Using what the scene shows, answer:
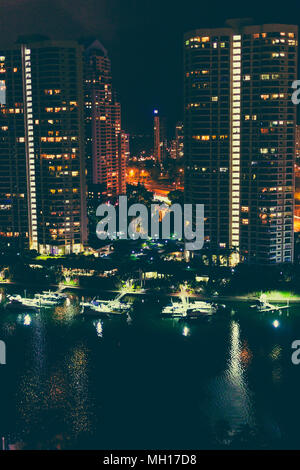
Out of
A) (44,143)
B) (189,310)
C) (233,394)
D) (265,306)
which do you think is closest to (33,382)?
(233,394)

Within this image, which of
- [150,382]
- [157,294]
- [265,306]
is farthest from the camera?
[157,294]

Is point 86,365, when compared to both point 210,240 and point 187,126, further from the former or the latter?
point 187,126

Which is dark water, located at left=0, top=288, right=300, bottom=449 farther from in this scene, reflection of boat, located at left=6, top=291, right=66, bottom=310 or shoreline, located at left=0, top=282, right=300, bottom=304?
shoreline, located at left=0, top=282, right=300, bottom=304

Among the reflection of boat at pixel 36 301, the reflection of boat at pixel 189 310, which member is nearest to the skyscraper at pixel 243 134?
the reflection of boat at pixel 189 310

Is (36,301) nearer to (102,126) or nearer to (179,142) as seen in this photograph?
(102,126)

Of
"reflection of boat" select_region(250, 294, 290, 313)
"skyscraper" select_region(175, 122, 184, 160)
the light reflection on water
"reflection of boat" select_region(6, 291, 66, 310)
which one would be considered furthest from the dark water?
"skyscraper" select_region(175, 122, 184, 160)

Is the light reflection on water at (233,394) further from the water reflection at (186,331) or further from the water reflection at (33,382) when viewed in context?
the water reflection at (33,382)
